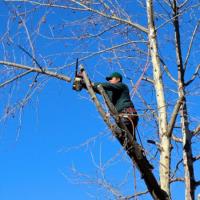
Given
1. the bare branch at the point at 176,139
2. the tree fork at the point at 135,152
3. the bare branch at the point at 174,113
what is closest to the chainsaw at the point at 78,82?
the tree fork at the point at 135,152

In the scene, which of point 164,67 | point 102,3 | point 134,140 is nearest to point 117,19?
point 102,3

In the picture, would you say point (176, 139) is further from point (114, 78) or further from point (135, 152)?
point (135, 152)

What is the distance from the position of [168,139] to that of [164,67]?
4.59ft

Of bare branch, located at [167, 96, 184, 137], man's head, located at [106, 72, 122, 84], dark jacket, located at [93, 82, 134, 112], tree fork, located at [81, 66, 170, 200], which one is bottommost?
tree fork, located at [81, 66, 170, 200]

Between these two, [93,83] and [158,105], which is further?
[158,105]

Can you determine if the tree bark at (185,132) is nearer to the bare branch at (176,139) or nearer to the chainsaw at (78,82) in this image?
the bare branch at (176,139)

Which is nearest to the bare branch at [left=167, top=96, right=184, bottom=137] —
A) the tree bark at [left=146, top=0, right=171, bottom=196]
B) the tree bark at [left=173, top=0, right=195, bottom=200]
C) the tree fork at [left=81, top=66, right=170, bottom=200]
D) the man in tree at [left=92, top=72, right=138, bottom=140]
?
the tree bark at [left=146, top=0, right=171, bottom=196]

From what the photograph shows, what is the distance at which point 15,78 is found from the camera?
7.41 metres

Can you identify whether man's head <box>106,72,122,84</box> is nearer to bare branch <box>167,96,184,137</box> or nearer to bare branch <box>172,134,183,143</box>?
bare branch <box>167,96,184,137</box>

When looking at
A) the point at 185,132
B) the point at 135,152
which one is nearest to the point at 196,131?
the point at 185,132

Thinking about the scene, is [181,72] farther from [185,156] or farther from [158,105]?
[185,156]

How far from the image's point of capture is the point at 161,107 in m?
7.17

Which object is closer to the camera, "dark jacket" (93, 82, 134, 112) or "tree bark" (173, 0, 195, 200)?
"dark jacket" (93, 82, 134, 112)

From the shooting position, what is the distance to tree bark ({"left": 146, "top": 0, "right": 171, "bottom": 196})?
7398mm
